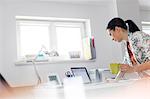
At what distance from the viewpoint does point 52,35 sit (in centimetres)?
335

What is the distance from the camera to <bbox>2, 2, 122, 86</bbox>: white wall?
9.67 feet

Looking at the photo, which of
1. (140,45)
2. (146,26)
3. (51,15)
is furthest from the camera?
(146,26)

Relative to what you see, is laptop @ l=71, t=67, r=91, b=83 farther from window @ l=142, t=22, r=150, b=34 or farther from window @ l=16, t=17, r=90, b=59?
window @ l=142, t=22, r=150, b=34

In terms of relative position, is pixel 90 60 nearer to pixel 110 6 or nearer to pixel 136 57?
pixel 110 6

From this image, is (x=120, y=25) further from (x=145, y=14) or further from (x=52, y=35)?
(x=145, y=14)

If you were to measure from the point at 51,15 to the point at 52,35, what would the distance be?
0.86 ft

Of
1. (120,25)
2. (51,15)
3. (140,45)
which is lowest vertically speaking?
(140,45)

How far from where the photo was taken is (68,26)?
3473 millimetres

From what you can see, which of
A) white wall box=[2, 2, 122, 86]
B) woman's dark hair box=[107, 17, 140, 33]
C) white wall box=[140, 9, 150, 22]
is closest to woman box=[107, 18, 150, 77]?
woman's dark hair box=[107, 17, 140, 33]

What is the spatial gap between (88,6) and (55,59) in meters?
0.86

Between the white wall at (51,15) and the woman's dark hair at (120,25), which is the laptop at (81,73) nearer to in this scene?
the white wall at (51,15)

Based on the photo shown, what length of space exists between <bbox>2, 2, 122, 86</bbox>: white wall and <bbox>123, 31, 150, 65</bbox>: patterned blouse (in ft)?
3.86

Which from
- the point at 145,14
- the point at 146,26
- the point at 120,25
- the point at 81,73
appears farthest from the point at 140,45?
the point at 146,26

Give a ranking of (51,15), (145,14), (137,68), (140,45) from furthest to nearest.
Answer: (145,14)
(51,15)
(140,45)
(137,68)
